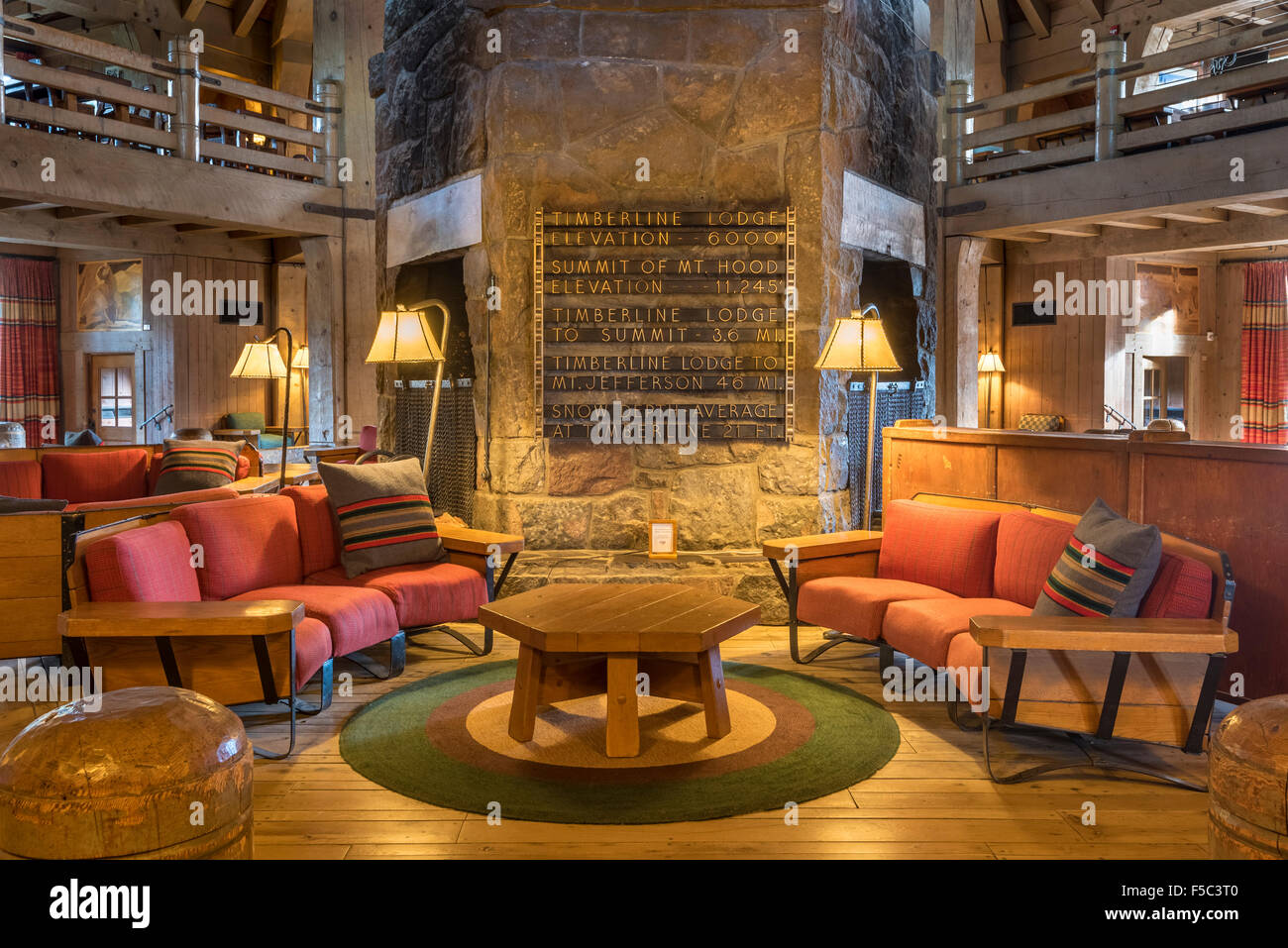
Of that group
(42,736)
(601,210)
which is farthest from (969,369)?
(42,736)

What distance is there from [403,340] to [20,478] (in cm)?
279

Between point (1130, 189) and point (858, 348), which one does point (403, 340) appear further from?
point (1130, 189)

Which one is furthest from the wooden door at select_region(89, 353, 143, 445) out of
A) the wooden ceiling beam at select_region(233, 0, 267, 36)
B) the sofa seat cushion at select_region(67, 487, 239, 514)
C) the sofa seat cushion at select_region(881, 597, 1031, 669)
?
the sofa seat cushion at select_region(881, 597, 1031, 669)

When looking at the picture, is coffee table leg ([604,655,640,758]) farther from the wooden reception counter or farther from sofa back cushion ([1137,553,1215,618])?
the wooden reception counter

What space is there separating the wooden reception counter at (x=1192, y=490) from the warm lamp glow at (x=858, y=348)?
1.89 feet

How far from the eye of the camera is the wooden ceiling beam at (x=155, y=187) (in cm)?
738

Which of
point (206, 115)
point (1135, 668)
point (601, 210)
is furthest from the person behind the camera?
point (206, 115)

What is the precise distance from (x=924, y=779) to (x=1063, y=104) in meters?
14.3

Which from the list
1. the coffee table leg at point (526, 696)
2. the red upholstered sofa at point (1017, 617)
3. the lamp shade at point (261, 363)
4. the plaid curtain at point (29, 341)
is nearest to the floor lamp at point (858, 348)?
the red upholstered sofa at point (1017, 617)

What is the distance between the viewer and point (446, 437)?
251 inches

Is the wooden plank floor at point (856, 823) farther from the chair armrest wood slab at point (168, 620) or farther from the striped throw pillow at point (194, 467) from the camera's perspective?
the striped throw pillow at point (194, 467)

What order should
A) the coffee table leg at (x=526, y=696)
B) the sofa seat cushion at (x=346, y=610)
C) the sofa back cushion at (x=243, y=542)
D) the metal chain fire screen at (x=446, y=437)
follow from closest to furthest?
the coffee table leg at (x=526, y=696) < the sofa seat cushion at (x=346, y=610) < the sofa back cushion at (x=243, y=542) < the metal chain fire screen at (x=446, y=437)

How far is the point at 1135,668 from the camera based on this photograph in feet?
10.4
